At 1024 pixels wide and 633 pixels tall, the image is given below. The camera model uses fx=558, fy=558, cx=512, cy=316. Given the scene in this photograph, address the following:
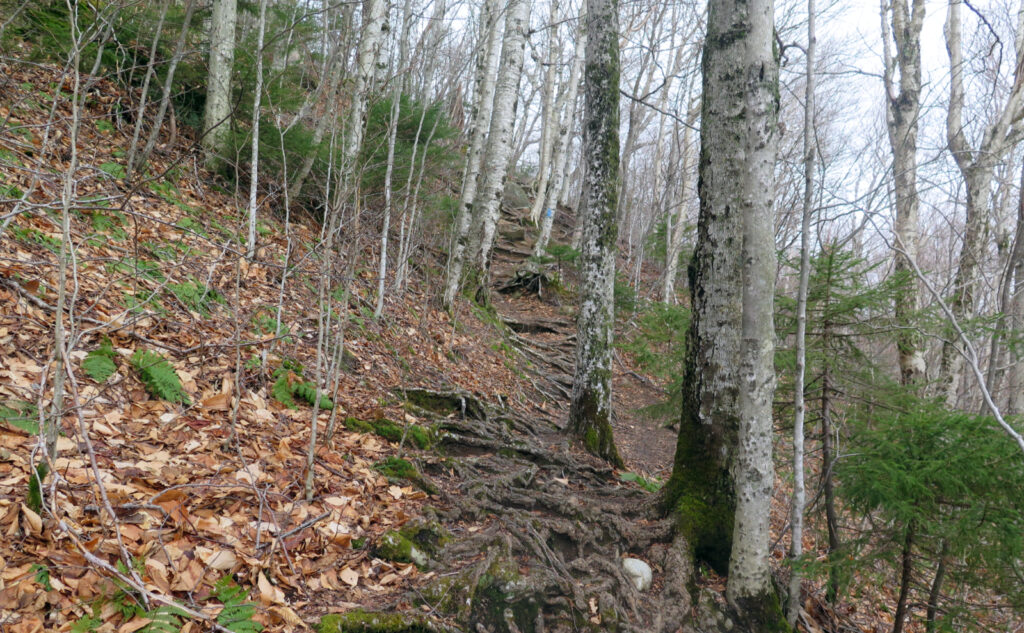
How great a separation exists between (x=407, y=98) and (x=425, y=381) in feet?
16.6

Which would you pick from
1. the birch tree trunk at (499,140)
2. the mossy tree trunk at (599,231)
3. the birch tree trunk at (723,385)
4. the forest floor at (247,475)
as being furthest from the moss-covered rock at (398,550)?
the birch tree trunk at (499,140)

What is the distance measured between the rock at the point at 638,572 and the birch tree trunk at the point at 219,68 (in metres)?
6.11

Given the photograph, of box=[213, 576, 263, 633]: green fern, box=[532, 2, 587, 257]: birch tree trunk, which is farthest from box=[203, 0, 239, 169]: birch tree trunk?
box=[532, 2, 587, 257]: birch tree trunk

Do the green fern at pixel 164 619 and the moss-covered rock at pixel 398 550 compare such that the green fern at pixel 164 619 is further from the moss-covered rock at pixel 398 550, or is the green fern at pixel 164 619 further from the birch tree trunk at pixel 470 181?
the birch tree trunk at pixel 470 181

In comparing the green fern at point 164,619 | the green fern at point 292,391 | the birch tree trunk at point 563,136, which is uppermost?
the birch tree trunk at point 563,136

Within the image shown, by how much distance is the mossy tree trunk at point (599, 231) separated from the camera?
223 inches

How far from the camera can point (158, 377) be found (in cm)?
363

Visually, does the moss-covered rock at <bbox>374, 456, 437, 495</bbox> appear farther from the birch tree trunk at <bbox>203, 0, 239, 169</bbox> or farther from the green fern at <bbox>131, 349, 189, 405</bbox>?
the birch tree trunk at <bbox>203, 0, 239, 169</bbox>

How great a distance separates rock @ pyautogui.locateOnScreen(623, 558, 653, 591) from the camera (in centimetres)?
367

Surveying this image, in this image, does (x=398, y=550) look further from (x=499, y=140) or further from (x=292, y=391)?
(x=499, y=140)

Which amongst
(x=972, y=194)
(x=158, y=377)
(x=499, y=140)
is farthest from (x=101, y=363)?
(x=972, y=194)

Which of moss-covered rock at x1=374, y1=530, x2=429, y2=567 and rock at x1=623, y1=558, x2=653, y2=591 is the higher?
moss-covered rock at x1=374, y1=530, x2=429, y2=567

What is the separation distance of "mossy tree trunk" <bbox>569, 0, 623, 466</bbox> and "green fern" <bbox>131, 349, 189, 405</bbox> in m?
3.53

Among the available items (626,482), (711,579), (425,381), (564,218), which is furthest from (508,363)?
(564,218)
